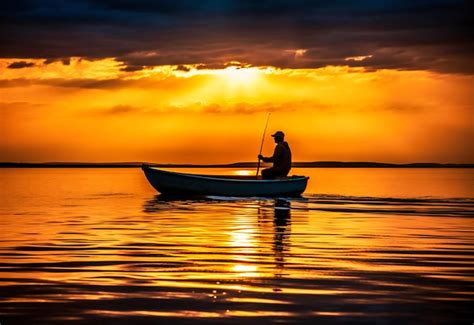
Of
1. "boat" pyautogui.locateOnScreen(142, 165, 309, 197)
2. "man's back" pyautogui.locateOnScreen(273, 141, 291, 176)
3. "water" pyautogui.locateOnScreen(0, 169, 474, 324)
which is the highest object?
"man's back" pyautogui.locateOnScreen(273, 141, 291, 176)

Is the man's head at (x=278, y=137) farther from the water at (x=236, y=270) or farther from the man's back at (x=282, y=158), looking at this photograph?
the water at (x=236, y=270)

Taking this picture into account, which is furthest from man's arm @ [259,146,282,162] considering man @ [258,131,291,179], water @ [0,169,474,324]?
water @ [0,169,474,324]

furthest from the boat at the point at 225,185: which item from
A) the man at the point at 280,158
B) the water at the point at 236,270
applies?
the water at the point at 236,270

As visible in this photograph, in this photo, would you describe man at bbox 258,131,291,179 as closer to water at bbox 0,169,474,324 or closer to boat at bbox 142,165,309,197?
boat at bbox 142,165,309,197

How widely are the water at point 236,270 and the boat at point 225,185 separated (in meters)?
9.95

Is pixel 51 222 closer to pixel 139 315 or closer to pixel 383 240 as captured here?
pixel 383 240

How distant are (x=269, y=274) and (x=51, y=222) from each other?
14362 mm

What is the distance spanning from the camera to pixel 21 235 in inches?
848

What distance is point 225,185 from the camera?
3812 centimetres

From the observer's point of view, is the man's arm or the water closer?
the water

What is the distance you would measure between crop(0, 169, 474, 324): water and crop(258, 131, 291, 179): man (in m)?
9.44

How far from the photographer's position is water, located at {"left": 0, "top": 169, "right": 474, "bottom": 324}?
10297 millimetres

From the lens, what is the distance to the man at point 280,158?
3697 cm

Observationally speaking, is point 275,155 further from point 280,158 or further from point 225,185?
point 225,185
